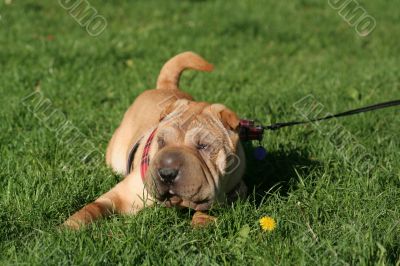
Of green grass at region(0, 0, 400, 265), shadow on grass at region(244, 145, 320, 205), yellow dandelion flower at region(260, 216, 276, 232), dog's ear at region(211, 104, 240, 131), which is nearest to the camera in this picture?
green grass at region(0, 0, 400, 265)

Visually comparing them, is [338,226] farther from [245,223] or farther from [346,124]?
[346,124]

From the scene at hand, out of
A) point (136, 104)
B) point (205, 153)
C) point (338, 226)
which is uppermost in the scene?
point (136, 104)

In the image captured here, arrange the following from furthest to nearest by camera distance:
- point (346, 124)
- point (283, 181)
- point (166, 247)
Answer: point (346, 124)
point (283, 181)
point (166, 247)

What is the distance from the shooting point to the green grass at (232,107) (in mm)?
3240

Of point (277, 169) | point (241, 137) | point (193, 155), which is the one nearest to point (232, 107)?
point (277, 169)

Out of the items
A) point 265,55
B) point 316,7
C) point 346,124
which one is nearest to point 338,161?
point 346,124

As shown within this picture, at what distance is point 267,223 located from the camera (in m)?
3.51

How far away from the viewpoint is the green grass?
3.24 meters

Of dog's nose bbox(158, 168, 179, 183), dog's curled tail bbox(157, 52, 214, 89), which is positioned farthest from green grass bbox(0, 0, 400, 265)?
dog's curled tail bbox(157, 52, 214, 89)

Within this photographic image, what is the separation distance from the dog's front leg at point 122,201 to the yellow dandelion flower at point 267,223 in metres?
0.69

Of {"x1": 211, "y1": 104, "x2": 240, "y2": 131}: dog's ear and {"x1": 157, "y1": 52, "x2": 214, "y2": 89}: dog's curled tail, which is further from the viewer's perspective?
{"x1": 157, "y1": 52, "x2": 214, "y2": 89}: dog's curled tail

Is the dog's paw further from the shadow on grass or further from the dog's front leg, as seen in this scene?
the shadow on grass

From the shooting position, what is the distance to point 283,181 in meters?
4.30

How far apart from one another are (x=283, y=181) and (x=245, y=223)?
0.81 metres
